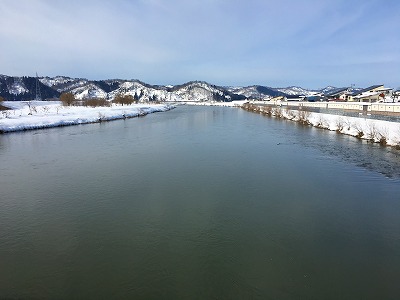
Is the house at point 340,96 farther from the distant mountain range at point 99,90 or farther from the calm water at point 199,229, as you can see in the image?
the distant mountain range at point 99,90

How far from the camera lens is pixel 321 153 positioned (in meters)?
13.6

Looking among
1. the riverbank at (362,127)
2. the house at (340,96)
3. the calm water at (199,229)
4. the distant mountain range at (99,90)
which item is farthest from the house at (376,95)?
the distant mountain range at (99,90)

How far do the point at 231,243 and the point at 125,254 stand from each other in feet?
6.28

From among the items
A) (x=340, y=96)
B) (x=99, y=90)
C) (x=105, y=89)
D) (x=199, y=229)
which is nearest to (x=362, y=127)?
(x=199, y=229)

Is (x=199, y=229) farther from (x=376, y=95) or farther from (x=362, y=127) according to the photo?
(x=376, y=95)

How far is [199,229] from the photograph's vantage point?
5.82 metres

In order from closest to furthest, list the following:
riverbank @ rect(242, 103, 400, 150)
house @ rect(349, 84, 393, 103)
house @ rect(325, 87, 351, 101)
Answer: riverbank @ rect(242, 103, 400, 150) → house @ rect(349, 84, 393, 103) → house @ rect(325, 87, 351, 101)

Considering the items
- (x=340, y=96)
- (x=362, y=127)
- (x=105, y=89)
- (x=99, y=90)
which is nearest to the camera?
(x=362, y=127)

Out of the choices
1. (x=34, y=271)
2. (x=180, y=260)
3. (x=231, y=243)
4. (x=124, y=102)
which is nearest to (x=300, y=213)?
(x=231, y=243)

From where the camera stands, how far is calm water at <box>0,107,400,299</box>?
4223 mm

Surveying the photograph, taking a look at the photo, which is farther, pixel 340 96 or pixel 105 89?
pixel 105 89

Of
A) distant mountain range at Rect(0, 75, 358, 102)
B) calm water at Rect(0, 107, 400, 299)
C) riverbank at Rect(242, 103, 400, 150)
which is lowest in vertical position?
calm water at Rect(0, 107, 400, 299)

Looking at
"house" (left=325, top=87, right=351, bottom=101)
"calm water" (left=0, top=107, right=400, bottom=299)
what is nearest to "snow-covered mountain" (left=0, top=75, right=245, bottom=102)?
"house" (left=325, top=87, right=351, bottom=101)

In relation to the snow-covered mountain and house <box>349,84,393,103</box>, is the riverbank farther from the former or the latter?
the snow-covered mountain
